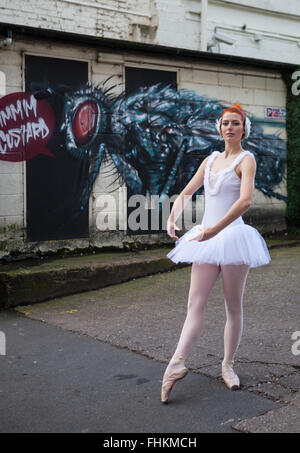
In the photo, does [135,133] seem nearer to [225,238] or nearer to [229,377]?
[225,238]

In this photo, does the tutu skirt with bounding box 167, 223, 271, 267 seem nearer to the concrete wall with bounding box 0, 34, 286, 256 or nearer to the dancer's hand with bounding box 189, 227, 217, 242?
the dancer's hand with bounding box 189, 227, 217, 242

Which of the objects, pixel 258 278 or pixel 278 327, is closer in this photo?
pixel 278 327

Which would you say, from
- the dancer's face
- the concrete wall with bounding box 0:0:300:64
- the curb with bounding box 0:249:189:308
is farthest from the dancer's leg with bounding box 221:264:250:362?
the concrete wall with bounding box 0:0:300:64

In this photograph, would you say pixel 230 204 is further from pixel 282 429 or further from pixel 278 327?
pixel 278 327

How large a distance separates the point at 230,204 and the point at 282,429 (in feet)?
5.06

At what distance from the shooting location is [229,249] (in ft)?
13.5

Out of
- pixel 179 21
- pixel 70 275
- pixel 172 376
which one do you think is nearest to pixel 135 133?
pixel 70 275

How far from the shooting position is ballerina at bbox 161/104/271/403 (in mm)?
4098

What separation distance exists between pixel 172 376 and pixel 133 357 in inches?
42.6

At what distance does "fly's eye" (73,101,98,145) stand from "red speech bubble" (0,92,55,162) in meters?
0.47

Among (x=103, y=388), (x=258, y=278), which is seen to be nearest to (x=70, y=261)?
(x=258, y=278)

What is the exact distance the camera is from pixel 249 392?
4.23 metres

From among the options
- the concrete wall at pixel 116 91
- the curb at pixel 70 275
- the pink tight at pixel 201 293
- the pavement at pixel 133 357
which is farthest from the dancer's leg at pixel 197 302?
the concrete wall at pixel 116 91

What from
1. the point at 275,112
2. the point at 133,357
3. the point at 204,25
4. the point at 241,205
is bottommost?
the point at 133,357
